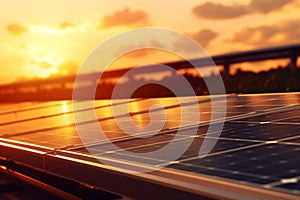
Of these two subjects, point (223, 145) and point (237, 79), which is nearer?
point (223, 145)

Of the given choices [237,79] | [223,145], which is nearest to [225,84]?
[237,79]

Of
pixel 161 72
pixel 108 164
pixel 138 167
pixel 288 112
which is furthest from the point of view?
pixel 161 72

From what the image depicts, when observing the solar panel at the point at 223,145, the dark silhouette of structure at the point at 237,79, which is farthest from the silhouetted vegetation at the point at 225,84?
the solar panel at the point at 223,145

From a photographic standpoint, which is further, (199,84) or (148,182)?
(199,84)

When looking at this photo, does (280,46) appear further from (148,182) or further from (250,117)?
(148,182)

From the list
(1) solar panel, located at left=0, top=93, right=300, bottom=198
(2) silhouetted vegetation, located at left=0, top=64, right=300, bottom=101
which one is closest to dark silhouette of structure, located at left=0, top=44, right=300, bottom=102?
(2) silhouetted vegetation, located at left=0, top=64, right=300, bottom=101

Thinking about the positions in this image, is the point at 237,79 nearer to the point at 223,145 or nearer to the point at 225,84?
the point at 225,84

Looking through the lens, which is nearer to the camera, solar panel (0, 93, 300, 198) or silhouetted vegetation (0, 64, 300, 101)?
solar panel (0, 93, 300, 198)

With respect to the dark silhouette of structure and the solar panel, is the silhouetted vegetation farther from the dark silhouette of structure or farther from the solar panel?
the solar panel

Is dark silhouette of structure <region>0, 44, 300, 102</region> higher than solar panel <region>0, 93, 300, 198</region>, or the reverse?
dark silhouette of structure <region>0, 44, 300, 102</region>

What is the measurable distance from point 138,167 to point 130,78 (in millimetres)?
27540

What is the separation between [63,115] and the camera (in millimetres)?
13156

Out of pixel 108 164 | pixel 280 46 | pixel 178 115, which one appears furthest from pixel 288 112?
pixel 280 46

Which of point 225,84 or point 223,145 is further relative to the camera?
point 225,84
